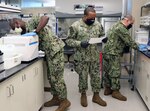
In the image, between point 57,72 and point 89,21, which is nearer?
point 57,72

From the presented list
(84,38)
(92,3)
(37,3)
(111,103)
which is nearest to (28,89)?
(84,38)

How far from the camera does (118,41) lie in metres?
3.59

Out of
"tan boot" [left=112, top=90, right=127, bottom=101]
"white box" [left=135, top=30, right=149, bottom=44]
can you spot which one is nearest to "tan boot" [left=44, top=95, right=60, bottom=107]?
"tan boot" [left=112, top=90, right=127, bottom=101]

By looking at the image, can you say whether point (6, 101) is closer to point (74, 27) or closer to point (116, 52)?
point (74, 27)

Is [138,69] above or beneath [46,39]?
beneath

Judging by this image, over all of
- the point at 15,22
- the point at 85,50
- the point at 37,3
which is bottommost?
the point at 85,50

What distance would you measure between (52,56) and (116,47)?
1.24 meters

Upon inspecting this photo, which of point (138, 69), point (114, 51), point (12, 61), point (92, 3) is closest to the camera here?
point (12, 61)

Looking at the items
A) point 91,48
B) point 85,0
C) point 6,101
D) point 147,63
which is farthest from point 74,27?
point 85,0

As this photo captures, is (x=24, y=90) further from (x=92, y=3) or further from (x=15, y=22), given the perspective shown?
(x=92, y=3)

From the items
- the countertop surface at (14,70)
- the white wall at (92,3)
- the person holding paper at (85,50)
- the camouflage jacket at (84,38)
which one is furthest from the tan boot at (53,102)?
the white wall at (92,3)

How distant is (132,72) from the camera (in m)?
4.34

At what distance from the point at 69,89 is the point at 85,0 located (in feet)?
9.67

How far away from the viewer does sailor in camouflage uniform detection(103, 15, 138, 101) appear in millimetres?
3453
